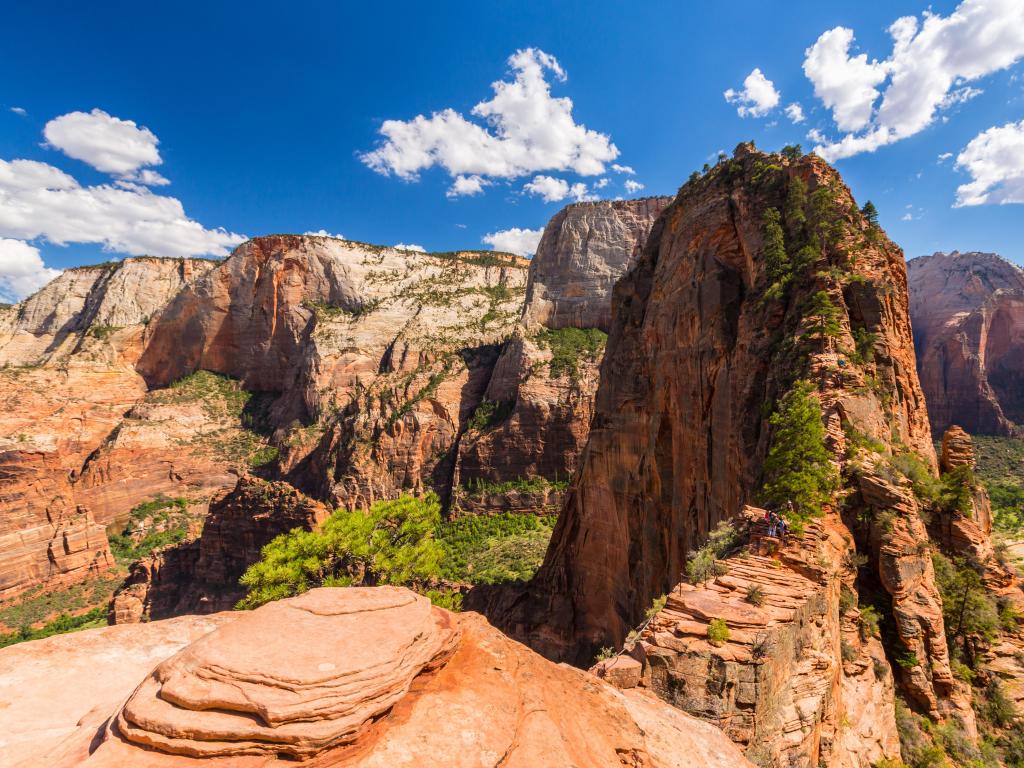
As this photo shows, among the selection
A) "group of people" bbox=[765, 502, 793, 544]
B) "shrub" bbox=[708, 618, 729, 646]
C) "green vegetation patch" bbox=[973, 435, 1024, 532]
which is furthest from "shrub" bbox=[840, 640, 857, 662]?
"green vegetation patch" bbox=[973, 435, 1024, 532]

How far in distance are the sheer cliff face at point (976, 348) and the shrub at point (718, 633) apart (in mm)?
97175

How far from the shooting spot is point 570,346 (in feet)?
216

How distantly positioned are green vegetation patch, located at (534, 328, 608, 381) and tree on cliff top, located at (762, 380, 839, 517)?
45.1 metres

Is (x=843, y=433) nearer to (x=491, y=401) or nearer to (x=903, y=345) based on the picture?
(x=903, y=345)

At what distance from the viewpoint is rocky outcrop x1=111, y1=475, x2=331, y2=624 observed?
141ft

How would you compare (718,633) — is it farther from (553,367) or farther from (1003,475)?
(1003,475)

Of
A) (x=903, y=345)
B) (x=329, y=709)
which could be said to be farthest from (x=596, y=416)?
(x=329, y=709)

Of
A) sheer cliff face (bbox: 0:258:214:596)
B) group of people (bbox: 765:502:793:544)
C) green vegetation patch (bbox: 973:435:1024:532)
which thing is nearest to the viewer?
group of people (bbox: 765:502:793:544)

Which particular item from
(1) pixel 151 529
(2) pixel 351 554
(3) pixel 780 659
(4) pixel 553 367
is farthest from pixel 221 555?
(3) pixel 780 659

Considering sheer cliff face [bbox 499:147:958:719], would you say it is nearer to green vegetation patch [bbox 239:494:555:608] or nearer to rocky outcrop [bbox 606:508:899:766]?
rocky outcrop [bbox 606:508:899:766]

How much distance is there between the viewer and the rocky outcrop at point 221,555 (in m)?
42.9

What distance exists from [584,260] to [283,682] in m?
75.0

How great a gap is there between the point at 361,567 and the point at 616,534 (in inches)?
587

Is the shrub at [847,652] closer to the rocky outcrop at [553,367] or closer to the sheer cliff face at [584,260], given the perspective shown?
the rocky outcrop at [553,367]
